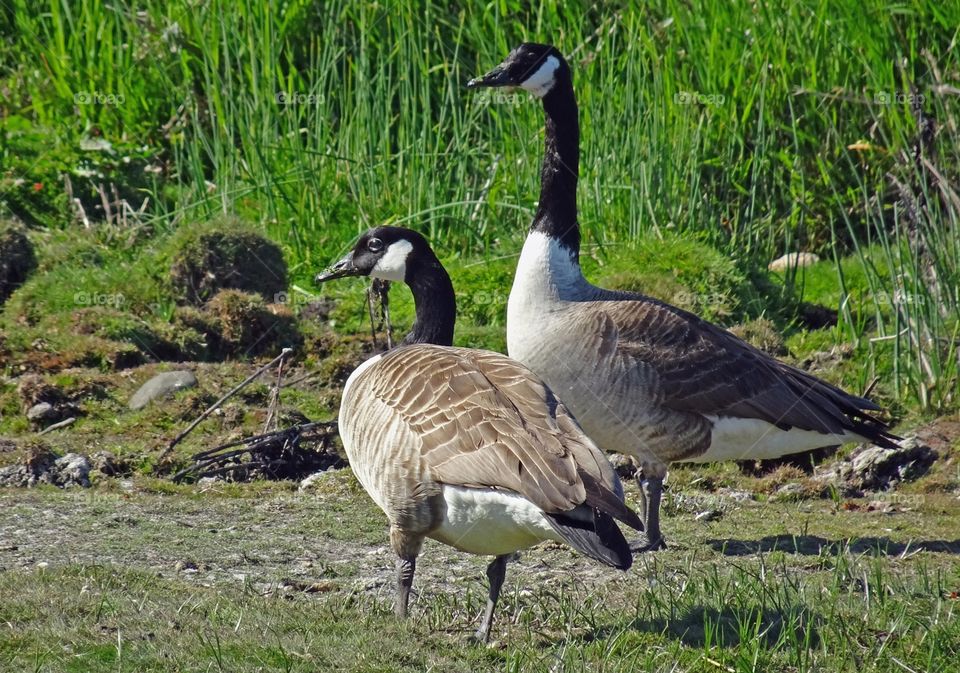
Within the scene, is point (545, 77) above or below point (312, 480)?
above

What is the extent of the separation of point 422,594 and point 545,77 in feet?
11.9

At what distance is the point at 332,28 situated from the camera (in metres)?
11.6

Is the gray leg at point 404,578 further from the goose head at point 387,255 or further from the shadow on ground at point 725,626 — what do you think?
the goose head at point 387,255

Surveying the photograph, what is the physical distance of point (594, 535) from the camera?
4.42m

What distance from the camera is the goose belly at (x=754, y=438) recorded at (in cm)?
715

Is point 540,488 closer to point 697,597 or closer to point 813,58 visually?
point 697,597

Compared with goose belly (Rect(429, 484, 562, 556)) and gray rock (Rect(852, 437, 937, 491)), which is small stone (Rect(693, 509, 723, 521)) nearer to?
gray rock (Rect(852, 437, 937, 491))

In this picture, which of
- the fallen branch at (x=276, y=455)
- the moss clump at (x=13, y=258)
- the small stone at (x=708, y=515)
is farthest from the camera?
the moss clump at (x=13, y=258)
